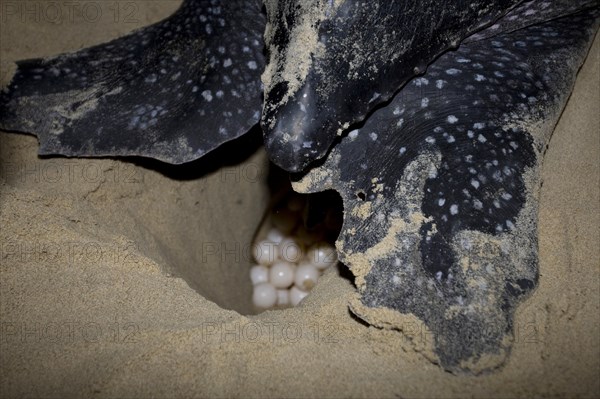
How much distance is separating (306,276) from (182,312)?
3.00 ft

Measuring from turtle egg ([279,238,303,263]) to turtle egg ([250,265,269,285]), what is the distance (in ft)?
0.32

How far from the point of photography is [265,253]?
2.12 m

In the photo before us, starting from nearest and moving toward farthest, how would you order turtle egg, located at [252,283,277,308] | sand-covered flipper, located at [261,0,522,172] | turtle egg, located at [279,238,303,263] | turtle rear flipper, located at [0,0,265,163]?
sand-covered flipper, located at [261,0,522,172]
turtle rear flipper, located at [0,0,265,163]
turtle egg, located at [252,283,277,308]
turtle egg, located at [279,238,303,263]

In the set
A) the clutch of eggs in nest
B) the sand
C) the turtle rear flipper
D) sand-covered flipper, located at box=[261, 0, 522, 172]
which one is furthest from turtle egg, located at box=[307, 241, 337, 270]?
sand-covered flipper, located at box=[261, 0, 522, 172]

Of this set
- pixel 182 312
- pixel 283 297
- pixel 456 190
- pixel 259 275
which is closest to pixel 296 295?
pixel 283 297

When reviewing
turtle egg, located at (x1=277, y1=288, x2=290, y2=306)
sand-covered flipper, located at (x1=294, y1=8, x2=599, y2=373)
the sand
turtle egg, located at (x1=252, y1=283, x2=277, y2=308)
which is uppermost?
sand-covered flipper, located at (x1=294, y1=8, x2=599, y2=373)

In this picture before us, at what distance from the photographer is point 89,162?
1476mm

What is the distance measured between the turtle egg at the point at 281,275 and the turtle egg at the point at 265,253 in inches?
2.8

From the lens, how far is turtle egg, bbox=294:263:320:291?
6.57 ft

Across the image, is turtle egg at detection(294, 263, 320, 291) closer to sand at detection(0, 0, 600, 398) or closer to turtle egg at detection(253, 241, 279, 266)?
turtle egg at detection(253, 241, 279, 266)

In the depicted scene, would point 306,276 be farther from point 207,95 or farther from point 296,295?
point 207,95

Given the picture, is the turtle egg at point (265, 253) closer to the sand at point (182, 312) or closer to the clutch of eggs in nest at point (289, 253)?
the clutch of eggs in nest at point (289, 253)

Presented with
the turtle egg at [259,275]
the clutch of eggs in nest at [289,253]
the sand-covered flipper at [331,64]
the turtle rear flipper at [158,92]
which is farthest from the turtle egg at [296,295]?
the sand-covered flipper at [331,64]

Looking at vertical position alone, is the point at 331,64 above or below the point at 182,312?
above
